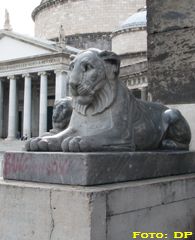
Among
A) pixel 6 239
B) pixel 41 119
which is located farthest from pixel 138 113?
pixel 41 119

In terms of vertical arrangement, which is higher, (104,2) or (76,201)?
(104,2)

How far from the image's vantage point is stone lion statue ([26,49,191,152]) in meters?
2.98

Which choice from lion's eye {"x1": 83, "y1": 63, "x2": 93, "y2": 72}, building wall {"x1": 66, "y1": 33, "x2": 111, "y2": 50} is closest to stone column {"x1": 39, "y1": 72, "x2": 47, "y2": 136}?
building wall {"x1": 66, "y1": 33, "x2": 111, "y2": 50}

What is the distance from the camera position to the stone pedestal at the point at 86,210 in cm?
253

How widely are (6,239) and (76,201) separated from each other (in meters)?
0.67

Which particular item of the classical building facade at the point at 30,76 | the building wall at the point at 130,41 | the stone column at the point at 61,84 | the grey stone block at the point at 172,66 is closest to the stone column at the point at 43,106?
the classical building facade at the point at 30,76

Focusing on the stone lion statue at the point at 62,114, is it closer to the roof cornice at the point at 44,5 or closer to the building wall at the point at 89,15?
the building wall at the point at 89,15

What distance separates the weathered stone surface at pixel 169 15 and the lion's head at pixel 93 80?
1.53 m

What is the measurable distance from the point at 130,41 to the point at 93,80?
33.8 meters

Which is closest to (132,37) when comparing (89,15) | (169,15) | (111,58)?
(89,15)

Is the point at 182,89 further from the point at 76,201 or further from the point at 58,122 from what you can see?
the point at 76,201

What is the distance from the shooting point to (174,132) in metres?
3.69

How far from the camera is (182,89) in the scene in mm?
4449

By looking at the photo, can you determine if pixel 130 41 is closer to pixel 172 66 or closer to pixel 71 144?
pixel 172 66
